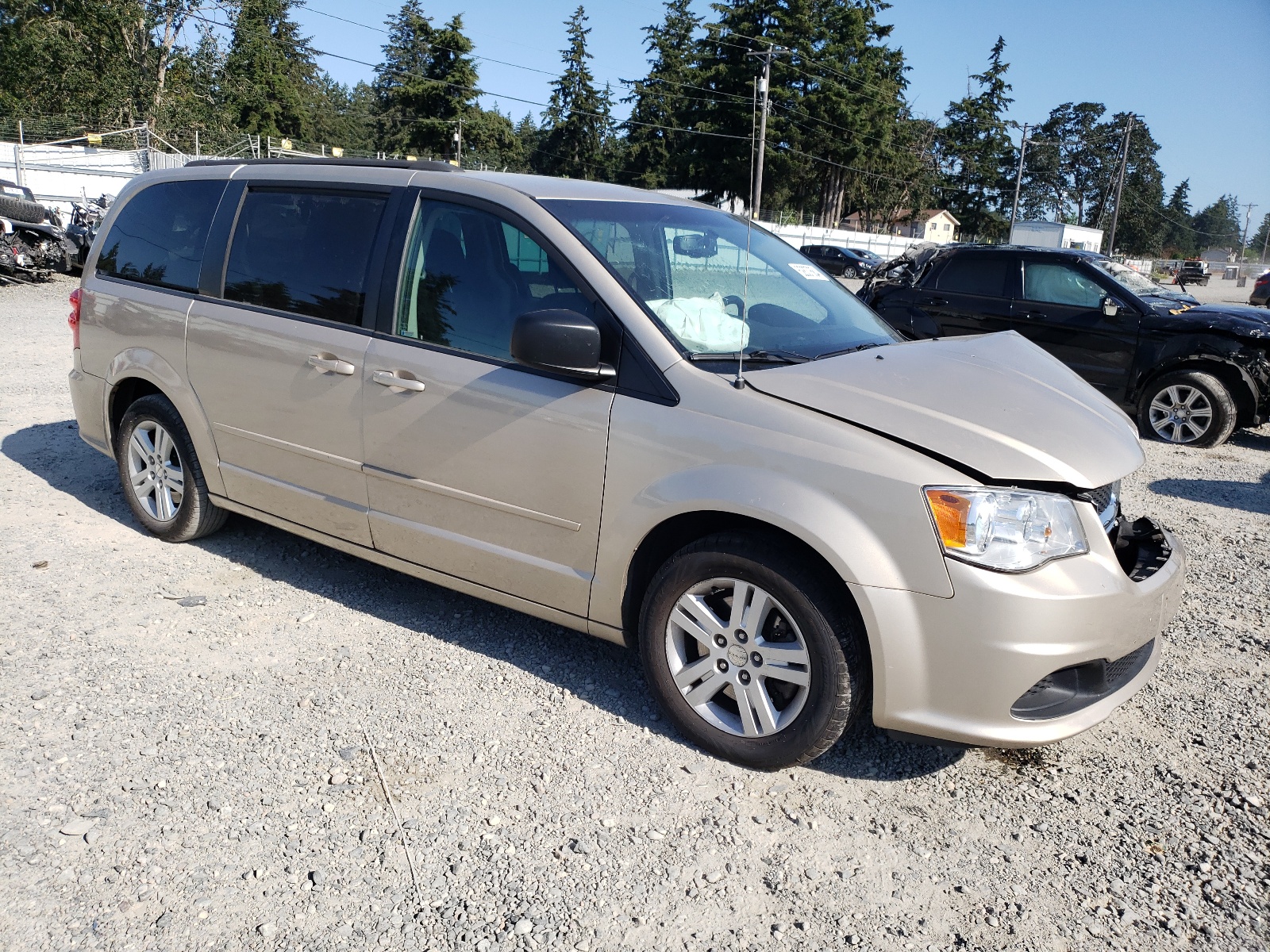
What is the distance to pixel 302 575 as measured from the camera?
184 inches

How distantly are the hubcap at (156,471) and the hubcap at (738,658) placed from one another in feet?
9.66

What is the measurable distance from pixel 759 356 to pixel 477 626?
1761 mm

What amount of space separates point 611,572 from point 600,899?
110 cm

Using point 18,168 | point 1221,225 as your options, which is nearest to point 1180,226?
point 1221,225

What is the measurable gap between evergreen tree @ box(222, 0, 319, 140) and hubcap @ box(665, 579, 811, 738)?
164 feet

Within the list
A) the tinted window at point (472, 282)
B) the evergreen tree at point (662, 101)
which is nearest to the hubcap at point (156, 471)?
the tinted window at point (472, 282)

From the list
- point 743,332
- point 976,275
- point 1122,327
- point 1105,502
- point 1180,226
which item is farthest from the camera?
point 1180,226

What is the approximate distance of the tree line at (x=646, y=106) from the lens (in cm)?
4847

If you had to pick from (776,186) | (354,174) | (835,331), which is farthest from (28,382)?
(776,186)

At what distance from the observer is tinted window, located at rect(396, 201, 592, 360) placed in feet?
11.4

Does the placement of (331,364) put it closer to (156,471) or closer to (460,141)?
(156,471)

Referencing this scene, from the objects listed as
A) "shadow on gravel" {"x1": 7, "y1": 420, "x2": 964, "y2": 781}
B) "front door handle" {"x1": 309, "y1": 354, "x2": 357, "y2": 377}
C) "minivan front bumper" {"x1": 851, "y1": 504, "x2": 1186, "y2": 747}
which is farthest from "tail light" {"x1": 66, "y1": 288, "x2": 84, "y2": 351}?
"minivan front bumper" {"x1": 851, "y1": 504, "x2": 1186, "y2": 747}

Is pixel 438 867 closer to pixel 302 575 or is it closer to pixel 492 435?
pixel 492 435

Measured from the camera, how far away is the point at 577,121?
269ft
